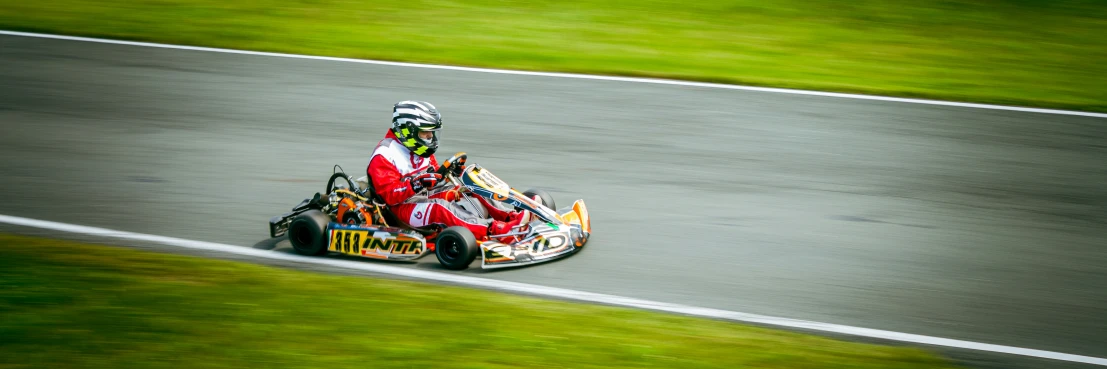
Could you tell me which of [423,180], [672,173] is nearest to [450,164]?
[423,180]

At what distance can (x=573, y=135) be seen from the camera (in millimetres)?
12492

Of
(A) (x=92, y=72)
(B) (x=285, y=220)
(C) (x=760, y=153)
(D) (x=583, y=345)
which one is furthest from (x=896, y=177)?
(A) (x=92, y=72)

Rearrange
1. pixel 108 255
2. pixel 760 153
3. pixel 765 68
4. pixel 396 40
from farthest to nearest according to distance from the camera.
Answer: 1. pixel 396 40
2. pixel 765 68
3. pixel 760 153
4. pixel 108 255

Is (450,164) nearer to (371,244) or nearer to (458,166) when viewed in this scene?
(458,166)

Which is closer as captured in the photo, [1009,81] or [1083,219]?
[1083,219]

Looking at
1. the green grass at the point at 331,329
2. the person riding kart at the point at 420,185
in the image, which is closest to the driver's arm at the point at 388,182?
the person riding kart at the point at 420,185

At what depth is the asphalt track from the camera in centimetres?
844

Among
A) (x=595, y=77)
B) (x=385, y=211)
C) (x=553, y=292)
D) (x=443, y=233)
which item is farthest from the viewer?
(x=595, y=77)

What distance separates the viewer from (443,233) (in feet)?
27.8

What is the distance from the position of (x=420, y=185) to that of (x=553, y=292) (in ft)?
4.89

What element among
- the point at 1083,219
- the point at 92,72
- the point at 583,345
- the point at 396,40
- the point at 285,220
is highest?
the point at 396,40

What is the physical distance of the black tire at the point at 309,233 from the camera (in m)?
8.79

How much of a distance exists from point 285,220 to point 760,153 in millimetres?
5402

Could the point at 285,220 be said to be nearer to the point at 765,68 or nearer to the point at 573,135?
the point at 573,135
